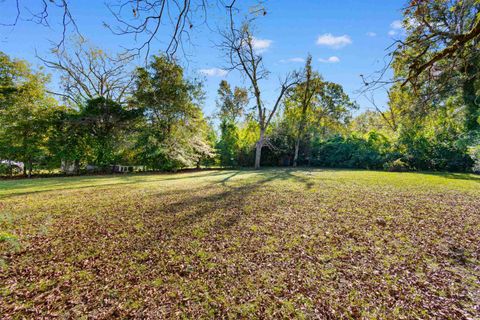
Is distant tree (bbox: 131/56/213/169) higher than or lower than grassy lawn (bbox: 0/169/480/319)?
higher

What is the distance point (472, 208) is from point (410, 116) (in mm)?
2427

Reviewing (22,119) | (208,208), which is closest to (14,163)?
(22,119)

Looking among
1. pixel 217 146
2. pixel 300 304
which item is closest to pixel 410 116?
pixel 300 304

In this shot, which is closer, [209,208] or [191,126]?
[209,208]

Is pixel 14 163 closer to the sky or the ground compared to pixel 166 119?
closer to the ground

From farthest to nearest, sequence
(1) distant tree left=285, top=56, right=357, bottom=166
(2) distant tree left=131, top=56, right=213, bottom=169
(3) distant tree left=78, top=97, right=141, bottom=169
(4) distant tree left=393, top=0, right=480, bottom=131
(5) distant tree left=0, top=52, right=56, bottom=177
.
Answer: (1) distant tree left=285, top=56, right=357, bottom=166
(2) distant tree left=131, top=56, right=213, bottom=169
(3) distant tree left=78, top=97, right=141, bottom=169
(5) distant tree left=0, top=52, right=56, bottom=177
(4) distant tree left=393, top=0, right=480, bottom=131

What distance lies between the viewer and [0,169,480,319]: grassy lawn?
6.35 ft

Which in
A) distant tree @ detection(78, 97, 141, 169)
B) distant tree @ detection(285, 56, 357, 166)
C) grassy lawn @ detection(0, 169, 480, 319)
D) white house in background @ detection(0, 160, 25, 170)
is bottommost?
grassy lawn @ detection(0, 169, 480, 319)

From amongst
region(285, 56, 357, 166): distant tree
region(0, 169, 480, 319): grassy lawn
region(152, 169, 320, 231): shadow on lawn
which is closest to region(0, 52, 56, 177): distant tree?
region(0, 169, 480, 319): grassy lawn

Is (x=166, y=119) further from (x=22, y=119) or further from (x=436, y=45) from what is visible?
(x=436, y=45)

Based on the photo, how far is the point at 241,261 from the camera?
107 inches

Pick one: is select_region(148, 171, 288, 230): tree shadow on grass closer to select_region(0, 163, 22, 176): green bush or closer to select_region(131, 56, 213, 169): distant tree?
select_region(131, 56, 213, 169): distant tree

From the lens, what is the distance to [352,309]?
1899mm

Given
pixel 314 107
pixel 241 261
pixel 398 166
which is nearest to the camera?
pixel 241 261
